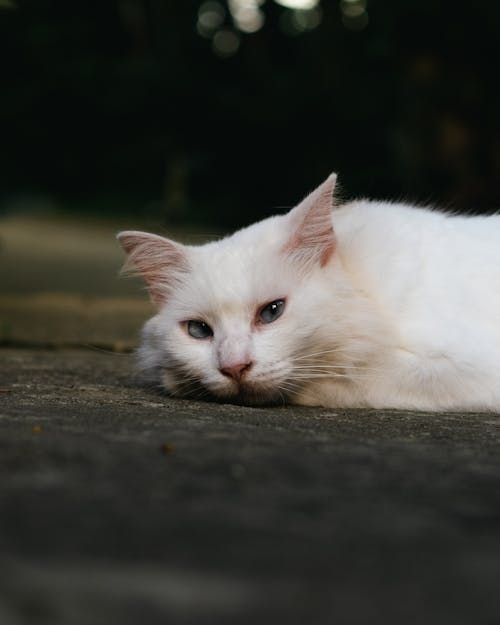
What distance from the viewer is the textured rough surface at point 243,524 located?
0.89 m

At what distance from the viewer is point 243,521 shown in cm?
114

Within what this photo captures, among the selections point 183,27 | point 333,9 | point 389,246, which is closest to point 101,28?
point 183,27

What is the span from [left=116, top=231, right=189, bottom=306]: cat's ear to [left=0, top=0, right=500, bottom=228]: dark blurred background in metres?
3.96

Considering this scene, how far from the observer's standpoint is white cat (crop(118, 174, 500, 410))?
8.00 ft

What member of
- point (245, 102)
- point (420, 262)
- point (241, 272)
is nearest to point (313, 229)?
point (241, 272)

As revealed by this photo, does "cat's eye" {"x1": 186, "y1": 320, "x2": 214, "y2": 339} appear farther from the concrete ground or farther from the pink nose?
the concrete ground

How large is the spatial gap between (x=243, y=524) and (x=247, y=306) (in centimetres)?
137

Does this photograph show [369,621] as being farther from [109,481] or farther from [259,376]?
[259,376]

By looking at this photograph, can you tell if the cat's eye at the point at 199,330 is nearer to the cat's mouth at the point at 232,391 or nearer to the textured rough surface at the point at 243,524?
the cat's mouth at the point at 232,391

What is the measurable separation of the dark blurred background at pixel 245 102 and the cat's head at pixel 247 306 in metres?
4.14

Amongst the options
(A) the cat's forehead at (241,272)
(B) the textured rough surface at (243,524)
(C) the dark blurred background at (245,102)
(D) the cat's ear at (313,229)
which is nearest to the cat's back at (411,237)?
(D) the cat's ear at (313,229)

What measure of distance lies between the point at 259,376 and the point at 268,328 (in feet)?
0.51

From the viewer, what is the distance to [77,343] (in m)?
4.24

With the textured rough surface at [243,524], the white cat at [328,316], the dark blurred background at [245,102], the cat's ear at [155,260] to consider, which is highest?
the dark blurred background at [245,102]
